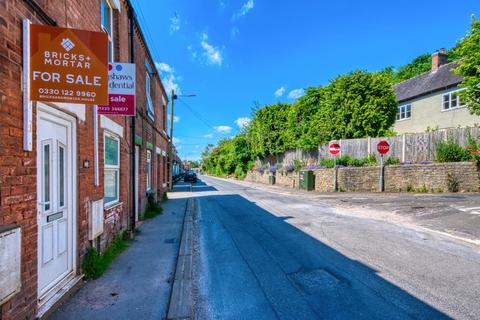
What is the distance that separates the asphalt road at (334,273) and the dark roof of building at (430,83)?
74.2 ft

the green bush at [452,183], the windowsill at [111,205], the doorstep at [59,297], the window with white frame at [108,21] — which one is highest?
the window with white frame at [108,21]

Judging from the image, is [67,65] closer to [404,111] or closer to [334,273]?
[334,273]

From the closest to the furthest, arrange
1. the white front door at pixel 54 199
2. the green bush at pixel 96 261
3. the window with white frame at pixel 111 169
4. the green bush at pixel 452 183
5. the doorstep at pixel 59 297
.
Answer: the doorstep at pixel 59 297 → the white front door at pixel 54 199 → the green bush at pixel 96 261 → the window with white frame at pixel 111 169 → the green bush at pixel 452 183

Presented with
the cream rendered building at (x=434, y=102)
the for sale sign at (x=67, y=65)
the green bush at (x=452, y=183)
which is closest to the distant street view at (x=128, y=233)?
the for sale sign at (x=67, y=65)

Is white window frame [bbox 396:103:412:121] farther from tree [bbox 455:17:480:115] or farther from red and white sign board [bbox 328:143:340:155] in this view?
tree [bbox 455:17:480:115]

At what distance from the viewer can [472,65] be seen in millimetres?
14602

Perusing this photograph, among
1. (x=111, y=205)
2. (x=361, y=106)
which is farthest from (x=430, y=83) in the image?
(x=111, y=205)

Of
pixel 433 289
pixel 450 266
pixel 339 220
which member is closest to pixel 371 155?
pixel 339 220

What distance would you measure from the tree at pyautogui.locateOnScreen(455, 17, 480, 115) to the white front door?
56.8 ft

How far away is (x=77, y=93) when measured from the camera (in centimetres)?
366

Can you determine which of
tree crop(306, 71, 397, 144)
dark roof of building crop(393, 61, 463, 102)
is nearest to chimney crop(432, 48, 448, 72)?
dark roof of building crop(393, 61, 463, 102)

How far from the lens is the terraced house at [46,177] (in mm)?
2852

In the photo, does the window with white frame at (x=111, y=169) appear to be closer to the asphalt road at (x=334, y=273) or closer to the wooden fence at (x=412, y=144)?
the asphalt road at (x=334, y=273)

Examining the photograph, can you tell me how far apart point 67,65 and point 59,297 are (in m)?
2.87
